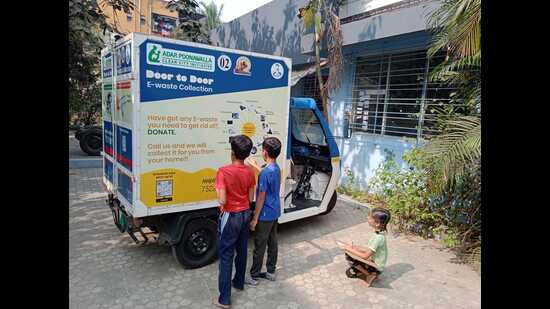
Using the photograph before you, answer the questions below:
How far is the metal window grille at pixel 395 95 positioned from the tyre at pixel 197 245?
4.00 meters

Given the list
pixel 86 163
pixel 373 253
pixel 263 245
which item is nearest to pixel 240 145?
pixel 263 245

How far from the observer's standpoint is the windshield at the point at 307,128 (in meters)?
4.71

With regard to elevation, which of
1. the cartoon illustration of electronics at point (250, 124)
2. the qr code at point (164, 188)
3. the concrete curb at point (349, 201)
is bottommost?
the concrete curb at point (349, 201)

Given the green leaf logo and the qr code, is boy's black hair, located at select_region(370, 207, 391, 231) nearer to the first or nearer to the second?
the qr code

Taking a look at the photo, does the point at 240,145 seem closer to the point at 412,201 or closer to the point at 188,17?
the point at 412,201

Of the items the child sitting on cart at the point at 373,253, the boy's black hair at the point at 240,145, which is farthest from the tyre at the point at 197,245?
the child sitting on cart at the point at 373,253

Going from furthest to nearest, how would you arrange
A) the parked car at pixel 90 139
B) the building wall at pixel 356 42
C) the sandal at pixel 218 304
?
1. the parked car at pixel 90 139
2. the building wall at pixel 356 42
3. the sandal at pixel 218 304

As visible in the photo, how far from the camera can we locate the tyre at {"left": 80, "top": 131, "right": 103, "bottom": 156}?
31.0 feet

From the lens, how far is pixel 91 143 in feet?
31.4

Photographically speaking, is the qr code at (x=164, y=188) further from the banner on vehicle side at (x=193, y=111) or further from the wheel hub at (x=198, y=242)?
the wheel hub at (x=198, y=242)

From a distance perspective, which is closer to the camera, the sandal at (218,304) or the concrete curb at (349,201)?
the sandal at (218,304)

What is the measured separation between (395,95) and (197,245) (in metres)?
5.01
